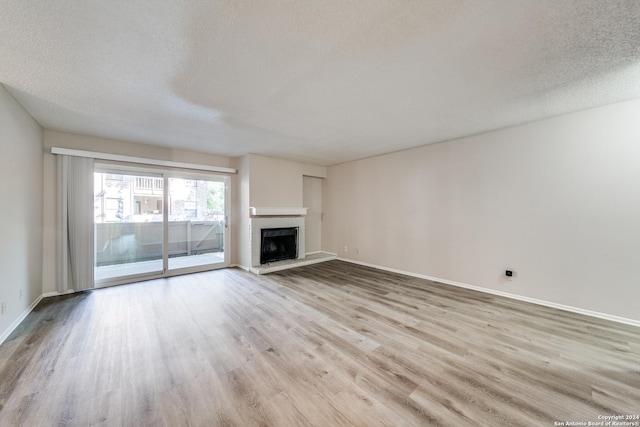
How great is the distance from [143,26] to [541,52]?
3014mm

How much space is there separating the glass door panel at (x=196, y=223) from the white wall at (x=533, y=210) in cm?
391

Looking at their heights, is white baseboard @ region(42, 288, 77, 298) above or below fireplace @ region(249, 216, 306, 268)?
below

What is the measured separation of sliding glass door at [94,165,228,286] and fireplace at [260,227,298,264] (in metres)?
0.96

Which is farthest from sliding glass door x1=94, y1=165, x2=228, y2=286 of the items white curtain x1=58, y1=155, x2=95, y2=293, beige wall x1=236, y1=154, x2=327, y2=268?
beige wall x1=236, y1=154, x2=327, y2=268

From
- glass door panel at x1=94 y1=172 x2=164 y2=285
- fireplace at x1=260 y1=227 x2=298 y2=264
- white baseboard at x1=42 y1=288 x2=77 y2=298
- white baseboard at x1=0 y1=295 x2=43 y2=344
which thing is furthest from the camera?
fireplace at x1=260 y1=227 x2=298 y2=264

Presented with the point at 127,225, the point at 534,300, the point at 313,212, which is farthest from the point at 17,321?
the point at 534,300

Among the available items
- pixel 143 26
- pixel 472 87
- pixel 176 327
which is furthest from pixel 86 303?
pixel 472 87

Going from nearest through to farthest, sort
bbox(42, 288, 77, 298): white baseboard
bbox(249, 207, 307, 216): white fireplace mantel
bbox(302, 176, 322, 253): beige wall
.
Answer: bbox(42, 288, 77, 298): white baseboard → bbox(249, 207, 307, 216): white fireplace mantel → bbox(302, 176, 322, 253): beige wall

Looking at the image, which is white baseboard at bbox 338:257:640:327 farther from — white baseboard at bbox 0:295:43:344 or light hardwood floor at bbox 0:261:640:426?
white baseboard at bbox 0:295:43:344

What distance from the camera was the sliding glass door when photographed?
409cm

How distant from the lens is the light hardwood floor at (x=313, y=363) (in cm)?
151

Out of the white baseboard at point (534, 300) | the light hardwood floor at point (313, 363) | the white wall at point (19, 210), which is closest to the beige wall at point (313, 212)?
the white baseboard at point (534, 300)

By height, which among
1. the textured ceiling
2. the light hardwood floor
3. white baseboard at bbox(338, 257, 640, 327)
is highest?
the textured ceiling

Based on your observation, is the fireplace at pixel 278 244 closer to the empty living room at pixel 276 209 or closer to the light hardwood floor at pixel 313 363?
the empty living room at pixel 276 209
